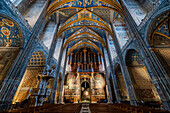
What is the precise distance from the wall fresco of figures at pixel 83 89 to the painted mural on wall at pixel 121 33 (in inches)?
401

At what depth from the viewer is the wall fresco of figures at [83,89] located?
15.9 m

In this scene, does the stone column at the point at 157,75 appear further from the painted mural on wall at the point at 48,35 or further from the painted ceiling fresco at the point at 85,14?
the painted mural on wall at the point at 48,35

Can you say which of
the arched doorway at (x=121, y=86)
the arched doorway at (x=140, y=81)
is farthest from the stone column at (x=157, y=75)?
the arched doorway at (x=121, y=86)

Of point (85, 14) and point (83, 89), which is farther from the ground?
point (85, 14)

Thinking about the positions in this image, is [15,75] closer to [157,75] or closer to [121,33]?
[157,75]

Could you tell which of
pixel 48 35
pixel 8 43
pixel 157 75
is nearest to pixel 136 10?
pixel 157 75

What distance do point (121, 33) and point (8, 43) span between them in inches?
457

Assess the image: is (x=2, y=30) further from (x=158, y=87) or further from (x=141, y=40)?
(x=158, y=87)

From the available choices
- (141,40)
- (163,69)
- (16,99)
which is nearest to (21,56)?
(16,99)

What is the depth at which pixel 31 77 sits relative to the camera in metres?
8.08

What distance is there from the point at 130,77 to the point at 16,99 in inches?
434

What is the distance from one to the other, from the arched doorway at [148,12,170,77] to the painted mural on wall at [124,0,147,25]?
1618mm

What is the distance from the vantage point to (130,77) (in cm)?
741

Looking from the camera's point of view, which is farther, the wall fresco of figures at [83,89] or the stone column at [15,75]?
the wall fresco of figures at [83,89]
